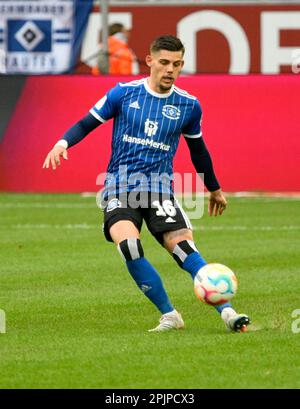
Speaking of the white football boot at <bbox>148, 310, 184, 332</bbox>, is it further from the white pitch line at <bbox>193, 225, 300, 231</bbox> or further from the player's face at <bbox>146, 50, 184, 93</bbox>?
the white pitch line at <bbox>193, 225, 300, 231</bbox>

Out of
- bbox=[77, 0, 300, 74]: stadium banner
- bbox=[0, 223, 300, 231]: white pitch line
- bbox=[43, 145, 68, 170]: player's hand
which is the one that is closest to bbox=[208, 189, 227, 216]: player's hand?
bbox=[43, 145, 68, 170]: player's hand

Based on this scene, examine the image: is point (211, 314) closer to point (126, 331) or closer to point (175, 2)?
point (126, 331)

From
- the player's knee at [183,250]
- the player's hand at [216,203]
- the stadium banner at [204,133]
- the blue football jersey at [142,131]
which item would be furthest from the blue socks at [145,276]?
the stadium banner at [204,133]

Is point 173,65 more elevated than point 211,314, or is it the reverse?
point 173,65

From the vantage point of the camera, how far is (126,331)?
939cm

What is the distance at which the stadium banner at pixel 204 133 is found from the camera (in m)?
19.5

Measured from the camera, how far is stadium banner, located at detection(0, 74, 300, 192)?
1955 centimetres

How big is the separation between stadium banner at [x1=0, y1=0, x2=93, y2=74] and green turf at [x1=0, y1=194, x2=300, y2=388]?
4.44 meters

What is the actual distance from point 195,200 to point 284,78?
2.19 m

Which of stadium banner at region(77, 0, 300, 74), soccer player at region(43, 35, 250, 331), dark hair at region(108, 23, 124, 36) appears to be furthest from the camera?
stadium banner at region(77, 0, 300, 74)

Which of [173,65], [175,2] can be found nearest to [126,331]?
[173,65]

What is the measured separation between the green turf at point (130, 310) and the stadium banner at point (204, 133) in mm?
1785

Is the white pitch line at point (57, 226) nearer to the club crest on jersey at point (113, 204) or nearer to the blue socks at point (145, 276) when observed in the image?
the club crest on jersey at point (113, 204)
